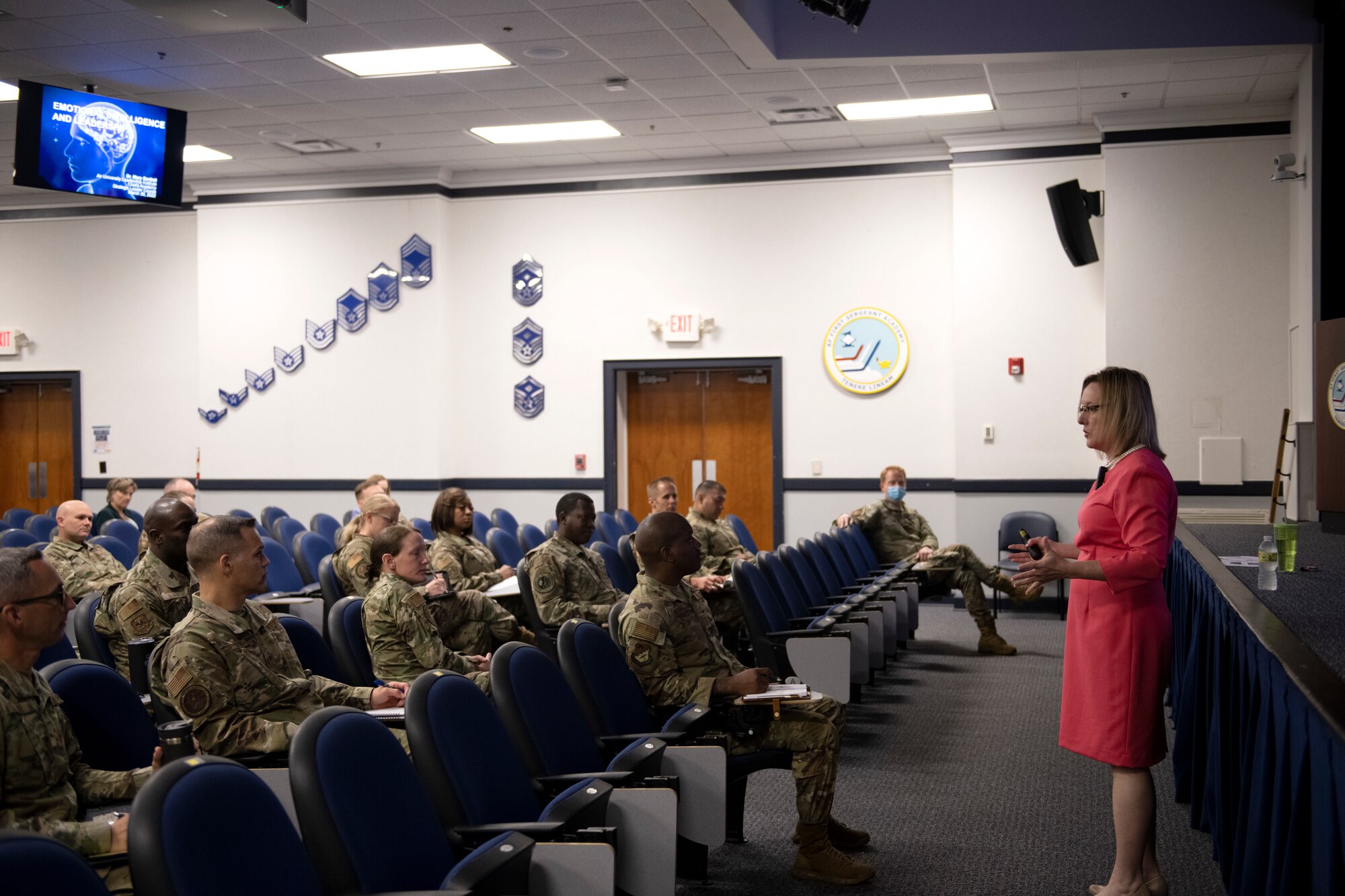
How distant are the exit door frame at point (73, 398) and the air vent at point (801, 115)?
8748mm

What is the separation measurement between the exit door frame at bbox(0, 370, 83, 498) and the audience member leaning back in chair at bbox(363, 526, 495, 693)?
10709 millimetres

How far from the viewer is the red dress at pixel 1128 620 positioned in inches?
133

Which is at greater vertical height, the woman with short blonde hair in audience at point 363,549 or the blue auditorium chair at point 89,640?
the woman with short blonde hair in audience at point 363,549

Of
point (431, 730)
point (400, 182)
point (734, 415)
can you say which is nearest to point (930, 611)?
point (734, 415)

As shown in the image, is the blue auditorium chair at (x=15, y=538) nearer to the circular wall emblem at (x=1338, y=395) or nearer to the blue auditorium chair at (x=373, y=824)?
the blue auditorium chair at (x=373, y=824)

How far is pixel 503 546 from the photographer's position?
8.08 metres

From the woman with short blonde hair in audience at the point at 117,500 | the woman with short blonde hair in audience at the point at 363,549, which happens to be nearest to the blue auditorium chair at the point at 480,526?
the woman with short blonde hair in audience at the point at 117,500

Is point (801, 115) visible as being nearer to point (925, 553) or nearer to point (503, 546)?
point (925, 553)

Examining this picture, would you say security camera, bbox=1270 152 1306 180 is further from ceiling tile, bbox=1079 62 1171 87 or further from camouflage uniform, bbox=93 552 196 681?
camouflage uniform, bbox=93 552 196 681

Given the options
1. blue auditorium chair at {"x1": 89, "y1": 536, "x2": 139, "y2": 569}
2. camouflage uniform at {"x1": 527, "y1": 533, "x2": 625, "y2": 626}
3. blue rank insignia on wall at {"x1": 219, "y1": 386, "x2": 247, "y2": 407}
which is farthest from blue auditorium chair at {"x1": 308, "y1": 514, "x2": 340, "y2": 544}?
camouflage uniform at {"x1": 527, "y1": 533, "x2": 625, "y2": 626}

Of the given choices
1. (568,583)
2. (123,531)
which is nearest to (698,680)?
(568,583)

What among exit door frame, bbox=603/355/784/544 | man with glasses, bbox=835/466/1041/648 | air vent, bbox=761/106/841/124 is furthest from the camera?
exit door frame, bbox=603/355/784/544

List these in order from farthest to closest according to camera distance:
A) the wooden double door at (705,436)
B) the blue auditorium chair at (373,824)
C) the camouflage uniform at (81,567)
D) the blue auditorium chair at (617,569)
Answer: the wooden double door at (705,436), the blue auditorium chair at (617,569), the camouflage uniform at (81,567), the blue auditorium chair at (373,824)

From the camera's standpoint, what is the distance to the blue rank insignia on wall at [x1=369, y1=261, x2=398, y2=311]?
1223cm
